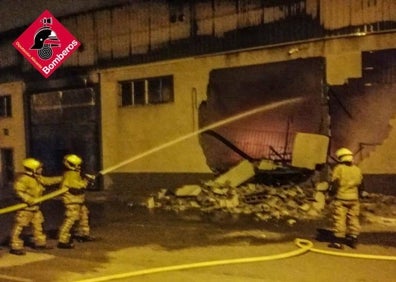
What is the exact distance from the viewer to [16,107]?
21.5 metres

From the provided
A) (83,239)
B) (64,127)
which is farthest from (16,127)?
(83,239)

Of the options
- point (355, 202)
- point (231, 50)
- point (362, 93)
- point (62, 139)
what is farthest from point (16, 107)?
point (355, 202)

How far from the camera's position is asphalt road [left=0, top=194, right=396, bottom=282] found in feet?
25.1

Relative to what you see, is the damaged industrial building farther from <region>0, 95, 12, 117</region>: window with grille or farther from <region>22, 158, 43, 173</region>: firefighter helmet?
<region>22, 158, 43, 173</region>: firefighter helmet

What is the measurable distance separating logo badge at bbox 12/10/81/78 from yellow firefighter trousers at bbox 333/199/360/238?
42.5ft

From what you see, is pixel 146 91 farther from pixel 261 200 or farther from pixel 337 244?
pixel 337 244

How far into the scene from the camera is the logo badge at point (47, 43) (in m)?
19.9

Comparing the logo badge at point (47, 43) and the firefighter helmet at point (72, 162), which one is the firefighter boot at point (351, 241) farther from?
the logo badge at point (47, 43)

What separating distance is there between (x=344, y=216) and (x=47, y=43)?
14225 millimetres

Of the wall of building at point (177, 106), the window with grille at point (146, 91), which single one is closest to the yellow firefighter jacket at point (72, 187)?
the wall of building at point (177, 106)

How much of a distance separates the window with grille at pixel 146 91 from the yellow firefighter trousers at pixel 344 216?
9.07 meters

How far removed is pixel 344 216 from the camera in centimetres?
903

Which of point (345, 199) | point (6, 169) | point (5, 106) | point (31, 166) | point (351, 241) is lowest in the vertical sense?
point (351, 241)

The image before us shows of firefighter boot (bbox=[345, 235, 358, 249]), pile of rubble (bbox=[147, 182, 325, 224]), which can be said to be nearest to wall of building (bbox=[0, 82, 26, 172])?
pile of rubble (bbox=[147, 182, 325, 224])
